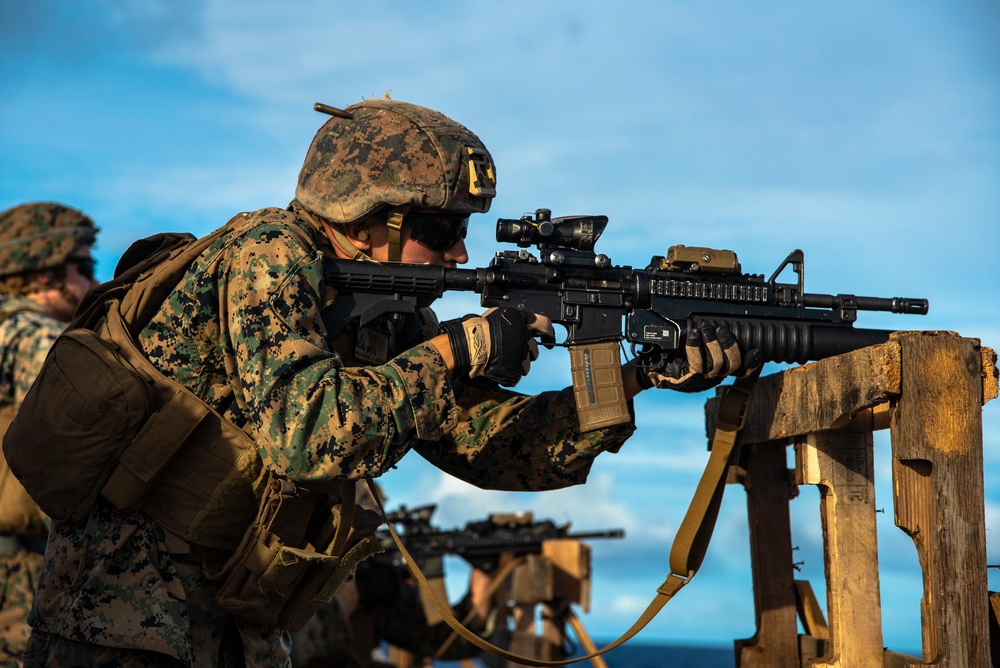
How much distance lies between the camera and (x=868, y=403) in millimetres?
3850

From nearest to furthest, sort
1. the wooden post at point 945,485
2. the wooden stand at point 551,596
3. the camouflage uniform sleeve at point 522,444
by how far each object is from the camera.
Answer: the wooden post at point 945,485
the camouflage uniform sleeve at point 522,444
the wooden stand at point 551,596

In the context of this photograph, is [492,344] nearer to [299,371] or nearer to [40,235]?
[299,371]

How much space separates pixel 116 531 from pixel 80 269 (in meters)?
4.50

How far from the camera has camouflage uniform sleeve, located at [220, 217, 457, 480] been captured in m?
3.96

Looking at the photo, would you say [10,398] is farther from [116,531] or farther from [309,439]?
[309,439]

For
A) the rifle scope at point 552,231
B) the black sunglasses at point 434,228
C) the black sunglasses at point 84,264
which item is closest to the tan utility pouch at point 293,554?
the black sunglasses at point 434,228

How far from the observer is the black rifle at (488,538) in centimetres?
1347

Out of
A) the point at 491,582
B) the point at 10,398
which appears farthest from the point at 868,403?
the point at 491,582

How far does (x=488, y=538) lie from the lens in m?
13.7

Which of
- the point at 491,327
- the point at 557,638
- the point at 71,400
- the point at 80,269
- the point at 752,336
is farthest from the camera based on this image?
the point at 557,638

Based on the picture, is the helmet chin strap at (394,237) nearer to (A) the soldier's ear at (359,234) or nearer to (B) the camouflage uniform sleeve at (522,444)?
(A) the soldier's ear at (359,234)

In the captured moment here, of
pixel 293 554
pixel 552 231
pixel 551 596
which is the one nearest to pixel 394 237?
Result: pixel 552 231

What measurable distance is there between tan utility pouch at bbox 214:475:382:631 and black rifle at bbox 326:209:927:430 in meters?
0.95

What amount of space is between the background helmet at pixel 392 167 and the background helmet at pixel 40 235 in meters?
3.84
